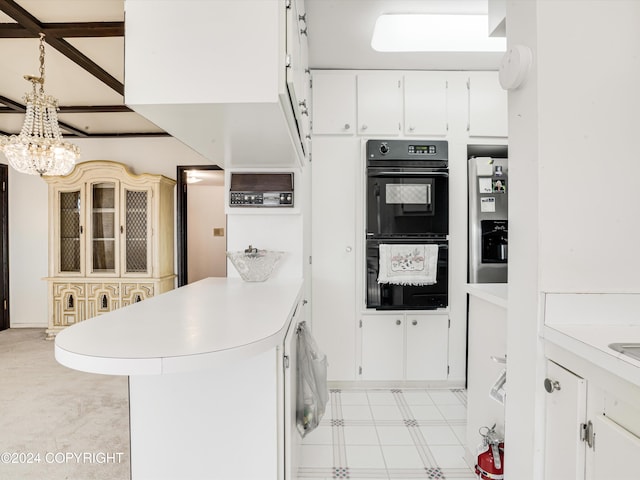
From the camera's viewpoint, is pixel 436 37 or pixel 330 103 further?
pixel 330 103

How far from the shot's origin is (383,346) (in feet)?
9.03

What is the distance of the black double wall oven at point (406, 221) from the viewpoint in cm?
266

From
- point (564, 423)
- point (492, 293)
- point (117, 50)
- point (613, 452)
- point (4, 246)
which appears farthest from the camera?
point (4, 246)

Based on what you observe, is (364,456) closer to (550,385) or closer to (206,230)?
(550,385)

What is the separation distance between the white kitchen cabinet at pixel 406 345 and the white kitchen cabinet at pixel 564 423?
5.33 ft

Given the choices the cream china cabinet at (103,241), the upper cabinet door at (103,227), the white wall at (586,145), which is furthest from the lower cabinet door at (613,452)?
the upper cabinet door at (103,227)

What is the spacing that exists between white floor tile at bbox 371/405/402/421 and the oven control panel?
144 centimetres

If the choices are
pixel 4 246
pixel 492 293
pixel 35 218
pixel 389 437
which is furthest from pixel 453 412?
pixel 4 246

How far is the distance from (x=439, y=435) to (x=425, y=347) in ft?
2.27

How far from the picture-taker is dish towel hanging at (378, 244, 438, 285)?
105 inches

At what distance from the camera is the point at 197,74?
1135mm

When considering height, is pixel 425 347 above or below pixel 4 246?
below

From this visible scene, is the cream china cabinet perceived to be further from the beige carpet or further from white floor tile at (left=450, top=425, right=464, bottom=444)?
white floor tile at (left=450, top=425, right=464, bottom=444)

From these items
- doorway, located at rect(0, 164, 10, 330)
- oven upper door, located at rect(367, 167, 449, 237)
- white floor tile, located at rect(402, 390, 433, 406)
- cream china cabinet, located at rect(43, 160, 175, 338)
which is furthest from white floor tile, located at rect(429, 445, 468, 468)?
doorway, located at rect(0, 164, 10, 330)
